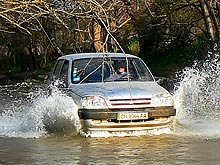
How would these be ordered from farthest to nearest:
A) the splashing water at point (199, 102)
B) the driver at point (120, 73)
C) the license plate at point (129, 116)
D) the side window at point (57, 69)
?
the side window at point (57, 69)
the splashing water at point (199, 102)
the driver at point (120, 73)
the license plate at point (129, 116)

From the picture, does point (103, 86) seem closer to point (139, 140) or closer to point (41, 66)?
point (139, 140)

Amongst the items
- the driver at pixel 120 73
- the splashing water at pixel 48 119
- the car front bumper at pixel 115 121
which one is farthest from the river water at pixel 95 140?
the driver at pixel 120 73

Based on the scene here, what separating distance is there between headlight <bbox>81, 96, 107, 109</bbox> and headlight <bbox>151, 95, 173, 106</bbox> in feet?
2.92

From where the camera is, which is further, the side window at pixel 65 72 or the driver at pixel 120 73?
the side window at pixel 65 72

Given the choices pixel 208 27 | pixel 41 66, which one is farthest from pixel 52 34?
pixel 208 27

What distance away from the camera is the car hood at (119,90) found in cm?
1183

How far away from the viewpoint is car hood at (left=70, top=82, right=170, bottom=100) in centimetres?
1183

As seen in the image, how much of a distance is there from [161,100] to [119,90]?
30.5 inches

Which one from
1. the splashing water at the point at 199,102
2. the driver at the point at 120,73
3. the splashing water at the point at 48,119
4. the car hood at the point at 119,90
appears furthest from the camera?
the splashing water at the point at 199,102

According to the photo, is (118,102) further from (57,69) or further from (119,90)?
(57,69)

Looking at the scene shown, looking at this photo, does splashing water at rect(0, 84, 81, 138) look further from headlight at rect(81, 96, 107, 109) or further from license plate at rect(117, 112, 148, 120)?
license plate at rect(117, 112, 148, 120)

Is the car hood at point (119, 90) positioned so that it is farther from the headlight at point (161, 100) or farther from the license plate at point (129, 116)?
the license plate at point (129, 116)

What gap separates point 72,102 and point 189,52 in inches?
937

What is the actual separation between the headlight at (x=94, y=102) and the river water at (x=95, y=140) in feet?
1.05
